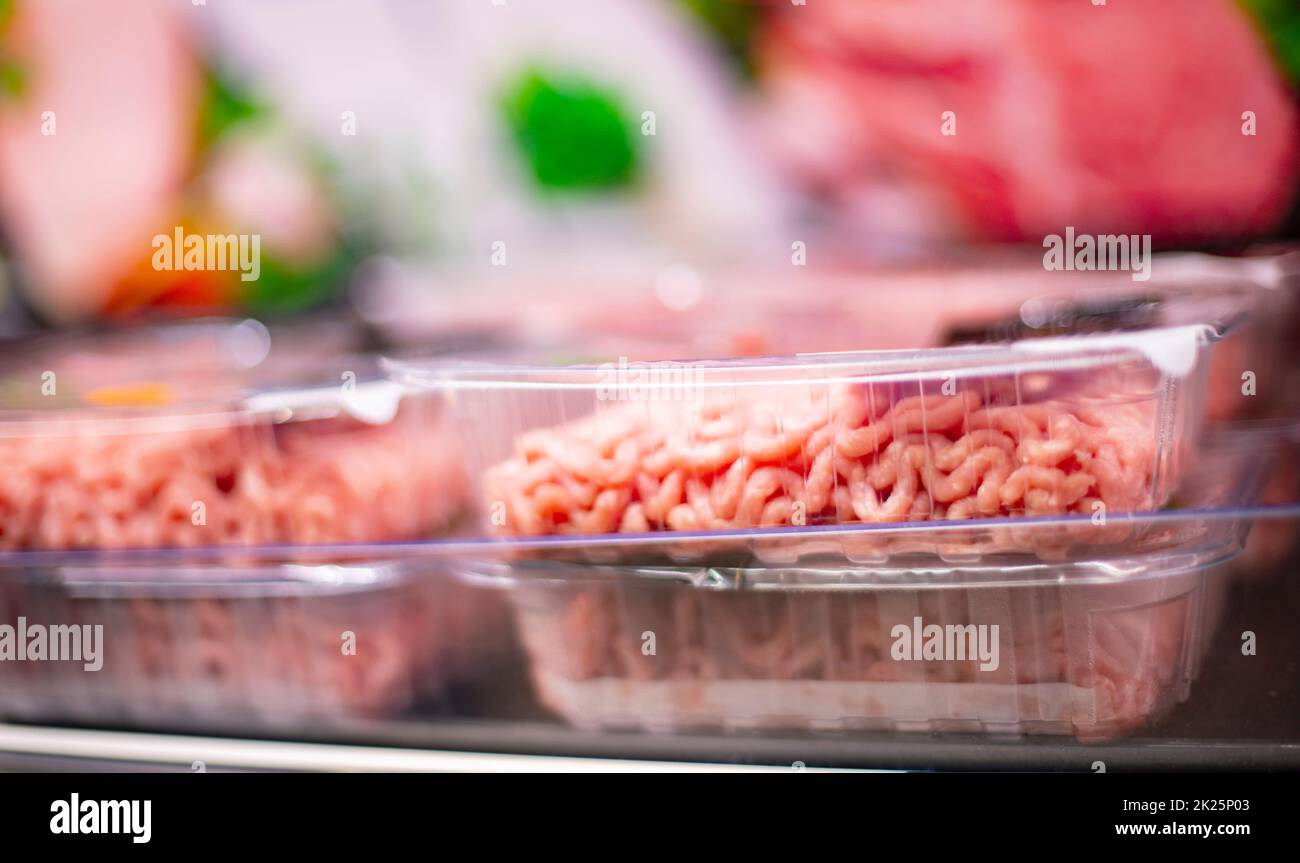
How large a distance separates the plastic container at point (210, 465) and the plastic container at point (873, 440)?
0.76 ft

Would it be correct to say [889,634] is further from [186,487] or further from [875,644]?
[186,487]

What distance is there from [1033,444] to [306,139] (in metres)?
1.60

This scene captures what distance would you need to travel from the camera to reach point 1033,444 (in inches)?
30.8

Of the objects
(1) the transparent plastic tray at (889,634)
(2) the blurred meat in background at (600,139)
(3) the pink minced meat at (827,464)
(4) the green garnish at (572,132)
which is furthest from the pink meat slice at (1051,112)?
(3) the pink minced meat at (827,464)

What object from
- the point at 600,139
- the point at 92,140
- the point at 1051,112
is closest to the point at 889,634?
the point at 1051,112

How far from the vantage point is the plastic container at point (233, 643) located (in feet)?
3.36

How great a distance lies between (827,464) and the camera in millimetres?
820

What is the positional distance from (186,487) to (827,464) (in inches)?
25.0

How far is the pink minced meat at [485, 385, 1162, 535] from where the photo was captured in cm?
78

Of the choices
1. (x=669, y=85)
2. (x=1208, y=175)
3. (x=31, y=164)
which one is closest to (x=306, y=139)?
(x=31, y=164)

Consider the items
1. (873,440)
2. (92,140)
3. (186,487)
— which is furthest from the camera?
(92,140)

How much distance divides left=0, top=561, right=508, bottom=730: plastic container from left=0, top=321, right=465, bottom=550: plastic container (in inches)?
1.6
